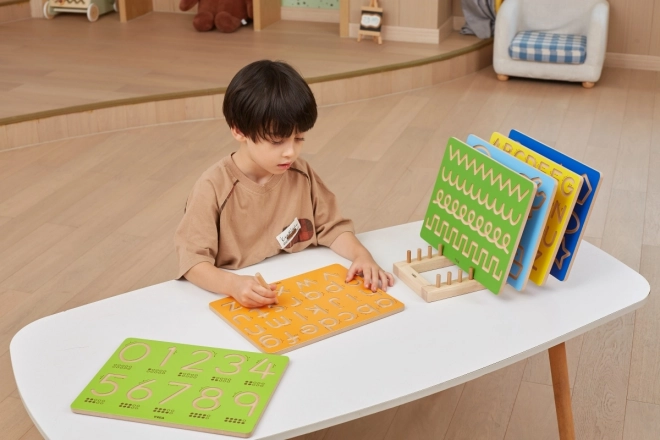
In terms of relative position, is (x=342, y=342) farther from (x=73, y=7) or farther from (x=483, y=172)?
(x=73, y=7)

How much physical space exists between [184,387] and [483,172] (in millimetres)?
708

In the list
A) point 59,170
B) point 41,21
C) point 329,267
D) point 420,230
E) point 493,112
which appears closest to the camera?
point 329,267

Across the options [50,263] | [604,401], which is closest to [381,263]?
[604,401]

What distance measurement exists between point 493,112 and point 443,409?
247 centimetres

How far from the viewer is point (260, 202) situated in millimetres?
1736

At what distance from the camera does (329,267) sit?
5.47 ft

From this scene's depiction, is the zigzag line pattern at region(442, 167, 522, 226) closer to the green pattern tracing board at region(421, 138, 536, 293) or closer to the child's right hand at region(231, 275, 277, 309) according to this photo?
the green pattern tracing board at region(421, 138, 536, 293)

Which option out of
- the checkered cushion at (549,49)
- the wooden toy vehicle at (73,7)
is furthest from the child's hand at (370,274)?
the wooden toy vehicle at (73,7)

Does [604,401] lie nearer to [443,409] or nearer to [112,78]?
[443,409]

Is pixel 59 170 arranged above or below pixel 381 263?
below

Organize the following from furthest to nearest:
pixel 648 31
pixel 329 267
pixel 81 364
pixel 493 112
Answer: pixel 648 31
pixel 493 112
pixel 329 267
pixel 81 364

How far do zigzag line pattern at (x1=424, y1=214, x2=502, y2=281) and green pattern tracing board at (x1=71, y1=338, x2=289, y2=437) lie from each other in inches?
17.9

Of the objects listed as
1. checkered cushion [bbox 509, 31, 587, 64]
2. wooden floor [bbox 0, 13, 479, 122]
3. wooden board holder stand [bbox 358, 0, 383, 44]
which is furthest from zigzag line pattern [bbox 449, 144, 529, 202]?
wooden board holder stand [bbox 358, 0, 383, 44]

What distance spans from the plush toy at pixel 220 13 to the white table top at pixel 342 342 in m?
3.79
